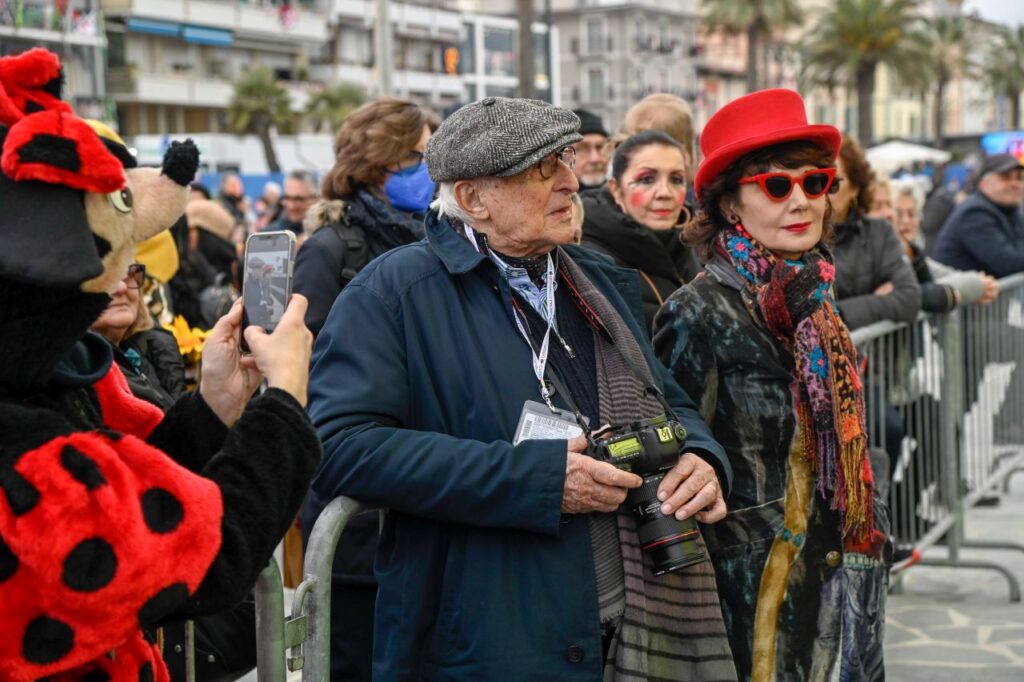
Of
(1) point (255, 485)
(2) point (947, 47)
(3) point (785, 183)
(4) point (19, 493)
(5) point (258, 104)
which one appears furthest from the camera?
(2) point (947, 47)

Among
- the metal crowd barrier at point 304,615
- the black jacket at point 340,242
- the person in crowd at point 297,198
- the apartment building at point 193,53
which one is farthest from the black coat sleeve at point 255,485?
the apartment building at point 193,53

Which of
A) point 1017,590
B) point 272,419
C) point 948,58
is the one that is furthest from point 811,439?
point 948,58

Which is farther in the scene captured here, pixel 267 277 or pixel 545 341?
pixel 545 341

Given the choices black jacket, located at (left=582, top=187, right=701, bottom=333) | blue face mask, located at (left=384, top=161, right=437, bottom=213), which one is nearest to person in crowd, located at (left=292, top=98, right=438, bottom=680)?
blue face mask, located at (left=384, top=161, right=437, bottom=213)

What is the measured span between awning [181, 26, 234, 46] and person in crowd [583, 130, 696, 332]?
58815 millimetres

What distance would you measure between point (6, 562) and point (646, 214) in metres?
3.31

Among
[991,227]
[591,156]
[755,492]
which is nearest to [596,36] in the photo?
[991,227]

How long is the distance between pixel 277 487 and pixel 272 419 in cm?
11

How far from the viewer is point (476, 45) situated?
8356 cm

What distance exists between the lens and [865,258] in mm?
6082

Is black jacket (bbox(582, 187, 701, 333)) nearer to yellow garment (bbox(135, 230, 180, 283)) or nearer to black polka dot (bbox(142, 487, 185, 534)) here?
yellow garment (bbox(135, 230, 180, 283))

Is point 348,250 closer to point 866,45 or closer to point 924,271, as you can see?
point 924,271

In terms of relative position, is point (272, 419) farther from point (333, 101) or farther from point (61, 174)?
point (333, 101)

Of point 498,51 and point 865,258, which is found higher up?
point 498,51
